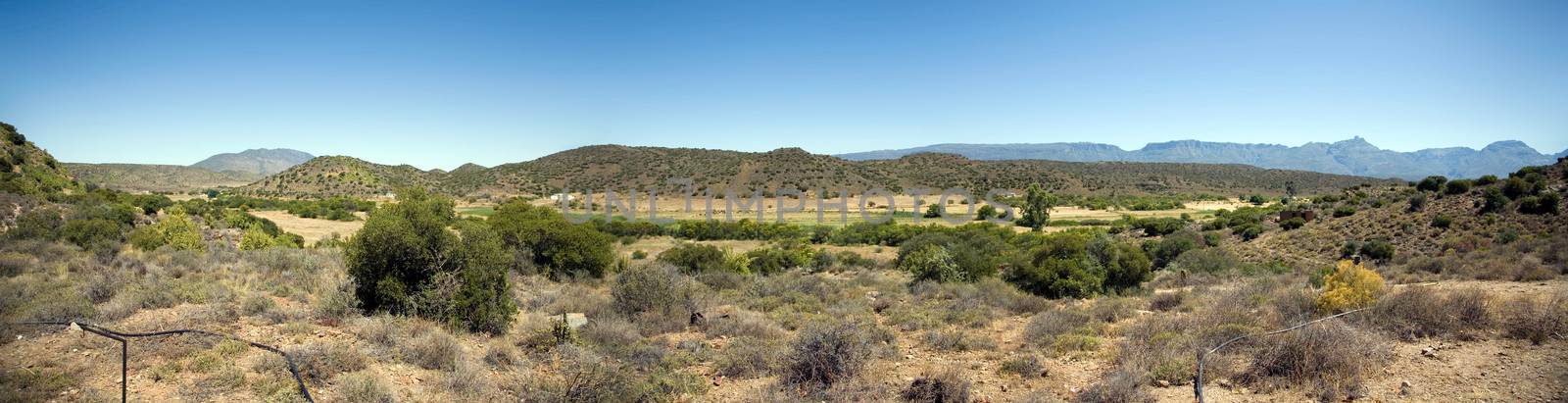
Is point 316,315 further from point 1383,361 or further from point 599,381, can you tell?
point 1383,361

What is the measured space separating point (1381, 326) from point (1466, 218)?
64.7 feet

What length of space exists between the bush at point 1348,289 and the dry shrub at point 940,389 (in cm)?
661

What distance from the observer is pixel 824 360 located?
7762mm

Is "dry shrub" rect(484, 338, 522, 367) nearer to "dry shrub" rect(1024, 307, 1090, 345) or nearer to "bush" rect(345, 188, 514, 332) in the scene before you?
"bush" rect(345, 188, 514, 332)

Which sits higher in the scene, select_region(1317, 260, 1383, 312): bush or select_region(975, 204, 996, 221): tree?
select_region(1317, 260, 1383, 312): bush

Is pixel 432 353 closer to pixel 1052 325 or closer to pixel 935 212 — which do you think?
pixel 1052 325

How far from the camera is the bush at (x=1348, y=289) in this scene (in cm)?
940

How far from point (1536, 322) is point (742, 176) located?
7424 centimetres

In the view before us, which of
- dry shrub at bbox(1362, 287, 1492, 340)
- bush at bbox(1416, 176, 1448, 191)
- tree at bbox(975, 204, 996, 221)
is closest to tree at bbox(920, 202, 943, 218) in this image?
tree at bbox(975, 204, 996, 221)

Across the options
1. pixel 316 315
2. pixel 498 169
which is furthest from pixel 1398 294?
pixel 498 169

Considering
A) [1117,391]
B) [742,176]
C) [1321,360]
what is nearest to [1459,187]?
[1321,360]

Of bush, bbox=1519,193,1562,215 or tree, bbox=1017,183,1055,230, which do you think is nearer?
bush, bbox=1519,193,1562,215

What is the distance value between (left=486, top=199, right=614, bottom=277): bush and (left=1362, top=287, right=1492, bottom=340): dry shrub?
17.1 m

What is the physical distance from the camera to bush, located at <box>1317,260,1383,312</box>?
30.8 feet
